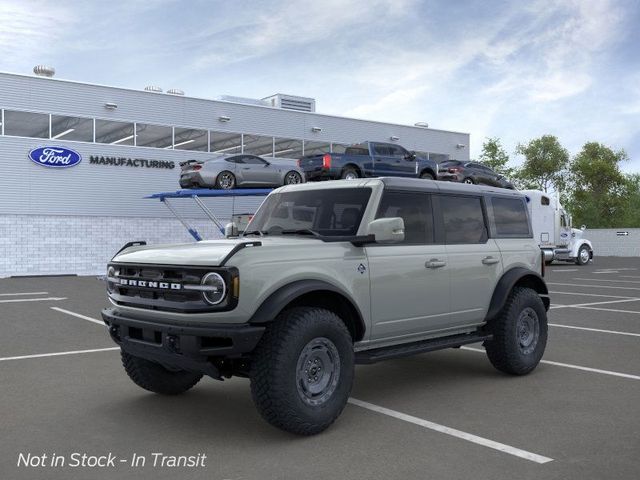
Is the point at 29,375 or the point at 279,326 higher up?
the point at 279,326

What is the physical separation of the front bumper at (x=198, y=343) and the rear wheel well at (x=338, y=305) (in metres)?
0.63

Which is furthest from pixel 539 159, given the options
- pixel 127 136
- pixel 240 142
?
pixel 127 136

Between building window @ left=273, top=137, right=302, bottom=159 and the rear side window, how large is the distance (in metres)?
26.4

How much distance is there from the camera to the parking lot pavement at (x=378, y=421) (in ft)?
14.0

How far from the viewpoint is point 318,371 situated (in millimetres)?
5086

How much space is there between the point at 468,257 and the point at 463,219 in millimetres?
438

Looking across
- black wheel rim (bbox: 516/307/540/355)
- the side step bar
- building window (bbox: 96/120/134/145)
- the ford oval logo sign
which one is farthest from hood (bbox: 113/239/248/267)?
building window (bbox: 96/120/134/145)

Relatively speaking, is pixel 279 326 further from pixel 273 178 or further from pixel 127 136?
pixel 127 136

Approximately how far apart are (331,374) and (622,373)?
12.2 ft

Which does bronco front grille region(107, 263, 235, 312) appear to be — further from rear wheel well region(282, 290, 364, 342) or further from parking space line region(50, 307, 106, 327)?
parking space line region(50, 307, 106, 327)

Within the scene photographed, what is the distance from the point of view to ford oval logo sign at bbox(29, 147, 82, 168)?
27.0m

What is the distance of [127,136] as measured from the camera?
29281mm

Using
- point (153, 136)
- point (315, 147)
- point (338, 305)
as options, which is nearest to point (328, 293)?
point (338, 305)

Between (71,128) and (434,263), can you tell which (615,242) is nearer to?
(71,128)
